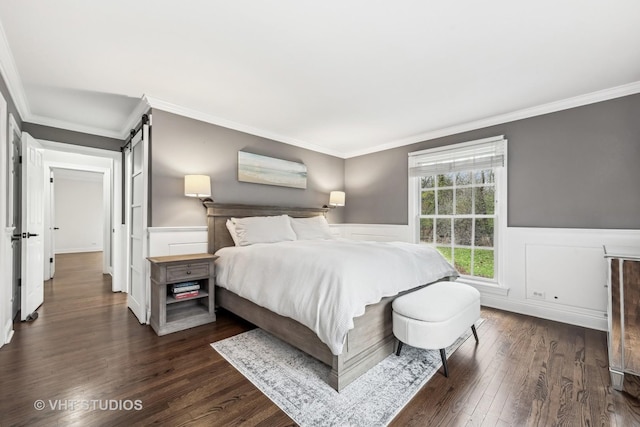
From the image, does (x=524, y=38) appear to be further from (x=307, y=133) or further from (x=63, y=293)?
(x=63, y=293)

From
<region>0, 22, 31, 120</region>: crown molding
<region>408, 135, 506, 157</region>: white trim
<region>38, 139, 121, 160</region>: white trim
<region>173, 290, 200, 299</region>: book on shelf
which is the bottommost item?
<region>173, 290, 200, 299</region>: book on shelf

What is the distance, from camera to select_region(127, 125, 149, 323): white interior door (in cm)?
301

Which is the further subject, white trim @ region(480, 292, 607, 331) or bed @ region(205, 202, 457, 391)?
white trim @ region(480, 292, 607, 331)

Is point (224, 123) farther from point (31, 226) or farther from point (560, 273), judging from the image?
point (560, 273)

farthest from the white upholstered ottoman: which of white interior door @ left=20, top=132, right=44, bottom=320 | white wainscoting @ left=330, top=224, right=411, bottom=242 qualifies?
white interior door @ left=20, top=132, right=44, bottom=320

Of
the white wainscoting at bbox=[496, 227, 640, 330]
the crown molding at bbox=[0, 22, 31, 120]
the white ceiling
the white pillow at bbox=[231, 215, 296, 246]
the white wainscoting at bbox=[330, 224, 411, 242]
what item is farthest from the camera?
the white wainscoting at bbox=[330, 224, 411, 242]

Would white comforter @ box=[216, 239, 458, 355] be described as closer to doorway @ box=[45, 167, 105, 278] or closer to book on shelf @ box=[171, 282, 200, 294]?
book on shelf @ box=[171, 282, 200, 294]

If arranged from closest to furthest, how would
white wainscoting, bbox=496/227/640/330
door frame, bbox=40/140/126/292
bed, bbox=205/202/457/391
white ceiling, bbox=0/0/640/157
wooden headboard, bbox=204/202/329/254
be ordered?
white ceiling, bbox=0/0/640/157
bed, bbox=205/202/457/391
white wainscoting, bbox=496/227/640/330
wooden headboard, bbox=204/202/329/254
door frame, bbox=40/140/126/292

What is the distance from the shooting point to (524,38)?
1.98m

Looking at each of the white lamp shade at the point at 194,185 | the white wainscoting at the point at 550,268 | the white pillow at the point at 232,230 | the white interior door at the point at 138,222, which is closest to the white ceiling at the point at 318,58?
the white interior door at the point at 138,222

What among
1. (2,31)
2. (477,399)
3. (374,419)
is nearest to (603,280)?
(477,399)

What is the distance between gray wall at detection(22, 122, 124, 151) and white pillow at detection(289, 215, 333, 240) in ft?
9.57

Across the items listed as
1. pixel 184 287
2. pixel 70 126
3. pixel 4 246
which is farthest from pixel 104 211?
pixel 184 287

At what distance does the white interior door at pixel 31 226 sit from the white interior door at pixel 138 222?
36.6 inches
